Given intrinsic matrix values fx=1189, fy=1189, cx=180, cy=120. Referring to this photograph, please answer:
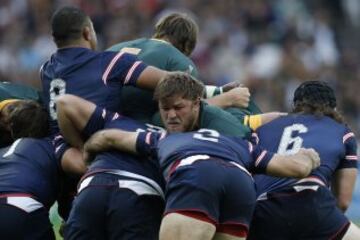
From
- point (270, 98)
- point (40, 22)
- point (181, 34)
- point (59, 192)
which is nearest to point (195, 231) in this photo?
point (59, 192)

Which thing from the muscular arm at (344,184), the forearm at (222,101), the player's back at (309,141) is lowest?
the muscular arm at (344,184)

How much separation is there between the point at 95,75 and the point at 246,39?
425 inches

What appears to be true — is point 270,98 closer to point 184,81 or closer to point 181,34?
point 181,34

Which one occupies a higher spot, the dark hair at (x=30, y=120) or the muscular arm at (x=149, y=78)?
the muscular arm at (x=149, y=78)

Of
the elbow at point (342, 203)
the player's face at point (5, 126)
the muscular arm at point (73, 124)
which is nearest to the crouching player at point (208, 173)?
the muscular arm at point (73, 124)

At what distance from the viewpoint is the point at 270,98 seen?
17688mm

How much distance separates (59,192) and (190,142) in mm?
1383

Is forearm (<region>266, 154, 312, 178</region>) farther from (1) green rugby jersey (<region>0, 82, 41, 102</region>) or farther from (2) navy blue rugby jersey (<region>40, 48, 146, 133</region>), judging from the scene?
(1) green rugby jersey (<region>0, 82, 41, 102</region>)

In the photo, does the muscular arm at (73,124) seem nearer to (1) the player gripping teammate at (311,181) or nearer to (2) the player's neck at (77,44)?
(2) the player's neck at (77,44)

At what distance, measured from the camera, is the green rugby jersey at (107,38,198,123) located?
27.1ft

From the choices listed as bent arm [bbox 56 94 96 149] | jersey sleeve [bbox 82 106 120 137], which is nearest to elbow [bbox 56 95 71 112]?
bent arm [bbox 56 94 96 149]

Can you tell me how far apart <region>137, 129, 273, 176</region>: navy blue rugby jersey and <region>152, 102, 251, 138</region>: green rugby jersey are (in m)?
0.14

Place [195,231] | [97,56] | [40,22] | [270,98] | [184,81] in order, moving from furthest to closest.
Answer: [40,22]
[270,98]
[97,56]
[184,81]
[195,231]

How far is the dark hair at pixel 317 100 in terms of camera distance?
8375 mm
